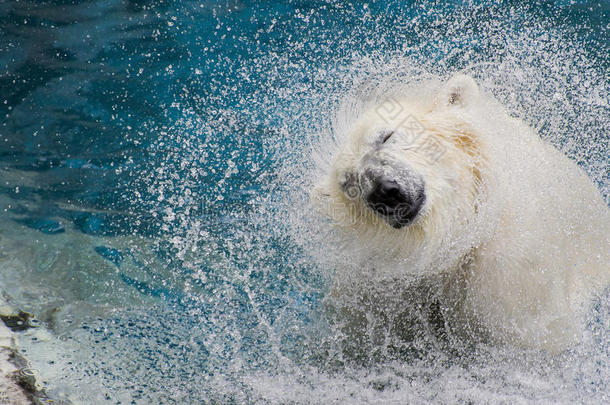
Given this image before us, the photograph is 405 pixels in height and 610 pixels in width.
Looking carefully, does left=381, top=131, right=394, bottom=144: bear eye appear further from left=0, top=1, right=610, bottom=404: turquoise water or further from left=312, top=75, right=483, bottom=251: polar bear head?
left=0, top=1, right=610, bottom=404: turquoise water

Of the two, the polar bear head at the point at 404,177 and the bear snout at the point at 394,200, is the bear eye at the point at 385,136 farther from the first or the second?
the bear snout at the point at 394,200

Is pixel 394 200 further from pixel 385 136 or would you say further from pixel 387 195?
pixel 385 136

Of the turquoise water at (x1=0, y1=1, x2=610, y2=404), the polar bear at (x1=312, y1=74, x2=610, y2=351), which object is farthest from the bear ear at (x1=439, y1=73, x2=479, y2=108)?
the turquoise water at (x1=0, y1=1, x2=610, y2=404)

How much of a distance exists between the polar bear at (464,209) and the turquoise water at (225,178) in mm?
287

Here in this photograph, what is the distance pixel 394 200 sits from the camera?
6.36 ft

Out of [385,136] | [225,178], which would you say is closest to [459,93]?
[385,136]

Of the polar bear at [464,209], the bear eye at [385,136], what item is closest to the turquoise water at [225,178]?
the polar bear at [464,209]

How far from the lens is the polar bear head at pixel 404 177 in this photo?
1967 mm

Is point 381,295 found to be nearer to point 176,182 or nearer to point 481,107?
point 481,107

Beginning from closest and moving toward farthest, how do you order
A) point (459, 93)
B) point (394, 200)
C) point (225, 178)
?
point (394, 200)
point (459, 93)
point (225, 178)

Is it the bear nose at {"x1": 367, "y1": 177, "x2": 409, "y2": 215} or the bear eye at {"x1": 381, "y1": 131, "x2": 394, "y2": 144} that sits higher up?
the bear eye at {"x1": 381, "y1": 131, "x2": 394, "y2": 144}

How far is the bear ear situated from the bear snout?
0.72 m

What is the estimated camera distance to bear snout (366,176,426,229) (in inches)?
75.8

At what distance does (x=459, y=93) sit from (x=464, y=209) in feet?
2.18
